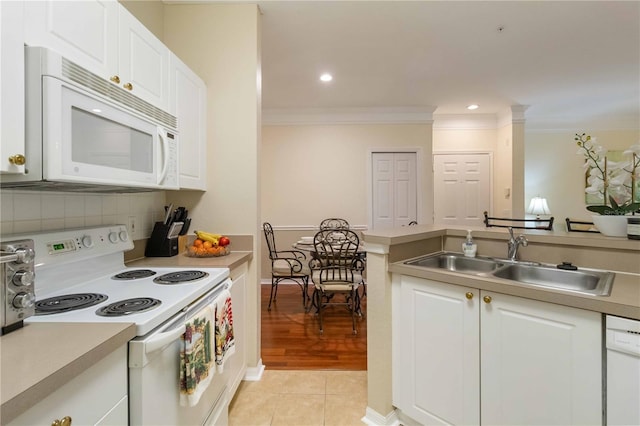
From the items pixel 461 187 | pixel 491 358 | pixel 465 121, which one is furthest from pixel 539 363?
pixel 465 121

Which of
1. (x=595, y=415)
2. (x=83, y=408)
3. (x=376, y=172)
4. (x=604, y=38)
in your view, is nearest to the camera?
(x=83, y=408)

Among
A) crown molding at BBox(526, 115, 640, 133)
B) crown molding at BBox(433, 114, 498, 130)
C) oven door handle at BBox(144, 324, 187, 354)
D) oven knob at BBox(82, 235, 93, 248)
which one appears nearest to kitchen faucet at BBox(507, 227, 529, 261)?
oven door handle at BBox(144, 324, 187, 354)

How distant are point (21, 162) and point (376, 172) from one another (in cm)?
430

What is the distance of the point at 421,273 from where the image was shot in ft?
4.91

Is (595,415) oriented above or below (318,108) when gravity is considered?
below

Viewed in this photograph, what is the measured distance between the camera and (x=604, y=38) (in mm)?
2771

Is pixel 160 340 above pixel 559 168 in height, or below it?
below

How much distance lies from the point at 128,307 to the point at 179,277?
422mm

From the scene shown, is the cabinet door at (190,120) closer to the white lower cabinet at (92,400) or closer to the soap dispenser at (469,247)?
the white lower cabinet at (92,400)

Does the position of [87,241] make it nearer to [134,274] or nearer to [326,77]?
[134,274]

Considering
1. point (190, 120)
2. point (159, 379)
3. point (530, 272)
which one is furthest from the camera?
point (190, 120)

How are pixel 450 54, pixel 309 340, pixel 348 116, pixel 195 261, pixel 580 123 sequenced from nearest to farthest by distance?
pixel 195 261, pixel 309 340, pixel 450 54, pixel 348 116, pixel 580 123

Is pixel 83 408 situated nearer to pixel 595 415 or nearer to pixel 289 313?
pixel 595 415

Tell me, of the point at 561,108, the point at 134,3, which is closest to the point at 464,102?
the point at 561,108
